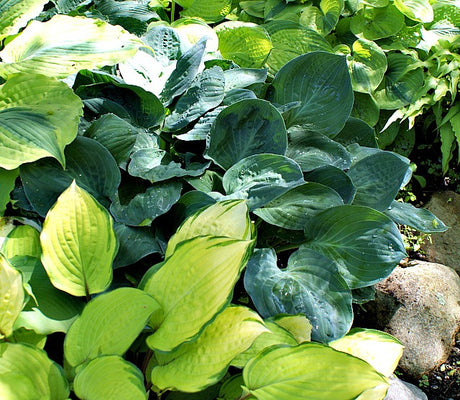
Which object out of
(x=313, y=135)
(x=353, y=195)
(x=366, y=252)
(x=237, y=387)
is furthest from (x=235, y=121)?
(x=237, y=387)

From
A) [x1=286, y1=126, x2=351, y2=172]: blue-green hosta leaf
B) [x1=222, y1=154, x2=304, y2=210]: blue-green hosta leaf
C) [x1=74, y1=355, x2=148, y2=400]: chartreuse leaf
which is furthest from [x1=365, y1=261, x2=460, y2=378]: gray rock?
[x1=74, y1=355, x2=148, y2=400]: chartreuse leaf

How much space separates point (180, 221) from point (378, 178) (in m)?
0.55

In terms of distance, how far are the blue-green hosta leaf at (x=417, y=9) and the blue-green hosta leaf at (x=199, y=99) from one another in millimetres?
1040

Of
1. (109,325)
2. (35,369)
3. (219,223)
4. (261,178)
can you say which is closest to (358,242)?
(261,178)

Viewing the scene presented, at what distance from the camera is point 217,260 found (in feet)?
3.15

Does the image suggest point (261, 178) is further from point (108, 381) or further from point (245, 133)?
point (108, 381)

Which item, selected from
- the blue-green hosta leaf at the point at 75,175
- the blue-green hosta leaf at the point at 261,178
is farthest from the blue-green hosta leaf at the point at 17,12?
the blue-green hosta leaf at the point at 261,178

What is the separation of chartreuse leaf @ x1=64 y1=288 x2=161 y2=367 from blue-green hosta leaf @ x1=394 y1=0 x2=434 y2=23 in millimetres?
1683

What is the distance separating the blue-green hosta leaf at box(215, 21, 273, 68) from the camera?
1747 millimetres

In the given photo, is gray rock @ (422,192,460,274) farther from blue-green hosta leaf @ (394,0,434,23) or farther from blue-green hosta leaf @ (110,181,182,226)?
blue-green hosta leaf @ (110,181,182,226)

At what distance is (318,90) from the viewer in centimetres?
151

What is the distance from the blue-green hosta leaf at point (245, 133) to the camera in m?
1.33

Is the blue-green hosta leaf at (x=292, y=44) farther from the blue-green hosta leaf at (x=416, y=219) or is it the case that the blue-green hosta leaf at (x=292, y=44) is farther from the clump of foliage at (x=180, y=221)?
the blue-green hosta leaf at (x=416, y=219)

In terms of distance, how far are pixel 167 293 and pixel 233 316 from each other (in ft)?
0.44
